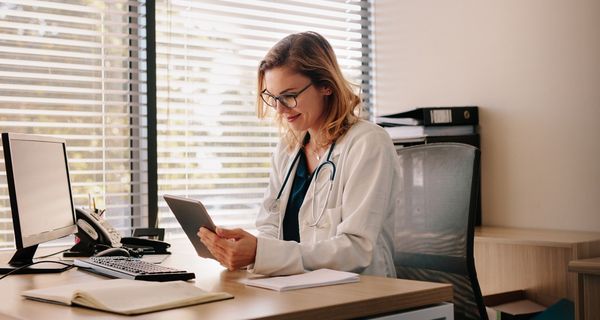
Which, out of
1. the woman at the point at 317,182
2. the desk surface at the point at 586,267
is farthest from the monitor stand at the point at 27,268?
the desk surface at the point at 586,267

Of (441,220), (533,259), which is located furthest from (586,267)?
(441,220)

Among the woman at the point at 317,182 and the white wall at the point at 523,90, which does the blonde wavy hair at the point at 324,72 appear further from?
the white wall at the point at 523,90

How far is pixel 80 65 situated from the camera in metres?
3.12

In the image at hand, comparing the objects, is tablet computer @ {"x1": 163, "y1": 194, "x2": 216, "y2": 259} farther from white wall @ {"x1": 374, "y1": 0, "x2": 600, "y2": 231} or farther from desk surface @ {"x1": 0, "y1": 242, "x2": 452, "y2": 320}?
white wall @ {"x1": 374, "y1": 0, "x2": 600, "y2": 231}

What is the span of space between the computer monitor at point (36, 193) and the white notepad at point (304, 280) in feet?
2.00

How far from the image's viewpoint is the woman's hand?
167 cm

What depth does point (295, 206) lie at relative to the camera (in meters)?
2.17

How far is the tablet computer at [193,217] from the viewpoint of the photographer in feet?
5.68

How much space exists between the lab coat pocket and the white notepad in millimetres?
318

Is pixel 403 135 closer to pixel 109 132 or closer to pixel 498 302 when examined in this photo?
pixel 498 302

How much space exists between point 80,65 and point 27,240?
149 centimetres

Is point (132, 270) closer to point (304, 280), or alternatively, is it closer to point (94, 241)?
point (304, 280)

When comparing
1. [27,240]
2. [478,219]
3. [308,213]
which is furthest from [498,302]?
[27,240]

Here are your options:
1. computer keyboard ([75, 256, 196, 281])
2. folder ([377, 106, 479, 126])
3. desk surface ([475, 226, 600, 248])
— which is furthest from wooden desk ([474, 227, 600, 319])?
computer keyboard ([75, 256, 196, 281])
